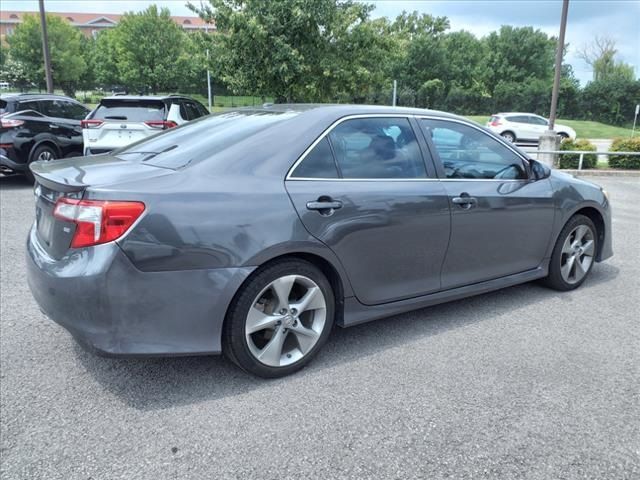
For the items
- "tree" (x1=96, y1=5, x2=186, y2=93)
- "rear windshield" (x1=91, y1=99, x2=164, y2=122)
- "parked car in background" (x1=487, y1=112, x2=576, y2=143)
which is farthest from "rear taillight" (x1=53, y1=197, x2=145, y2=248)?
"tree" (x1=96, y1=5, x2=186, y2=93)

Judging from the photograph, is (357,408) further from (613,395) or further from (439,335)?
(613,395)

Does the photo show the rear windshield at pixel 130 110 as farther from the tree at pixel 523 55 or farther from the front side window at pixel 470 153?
the tree at pixel 523 55

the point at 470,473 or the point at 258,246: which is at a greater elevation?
the point at 258,246

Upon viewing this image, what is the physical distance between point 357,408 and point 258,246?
100cm

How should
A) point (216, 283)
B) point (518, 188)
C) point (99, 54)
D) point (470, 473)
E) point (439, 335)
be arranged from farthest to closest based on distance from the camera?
point (99, 54), point (518, 188), point (439, 335), point (216, 283), point (470, 473)

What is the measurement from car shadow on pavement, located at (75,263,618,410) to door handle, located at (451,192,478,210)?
88 centimetres

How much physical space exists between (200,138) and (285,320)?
1249 mm

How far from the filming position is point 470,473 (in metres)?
2.31

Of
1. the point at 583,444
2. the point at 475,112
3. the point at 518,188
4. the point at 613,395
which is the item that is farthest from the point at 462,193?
the point at 475,112

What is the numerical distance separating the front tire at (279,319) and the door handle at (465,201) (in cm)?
117

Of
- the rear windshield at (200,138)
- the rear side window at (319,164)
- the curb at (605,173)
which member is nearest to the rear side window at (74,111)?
the rear windshield at (200,138)

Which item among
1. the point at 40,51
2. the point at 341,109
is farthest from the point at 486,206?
the point at 40,51

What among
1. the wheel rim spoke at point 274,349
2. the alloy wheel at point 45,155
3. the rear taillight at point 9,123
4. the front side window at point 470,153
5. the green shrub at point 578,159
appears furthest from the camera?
the green shrub at point 578,159

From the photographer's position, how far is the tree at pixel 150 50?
5381 cm
